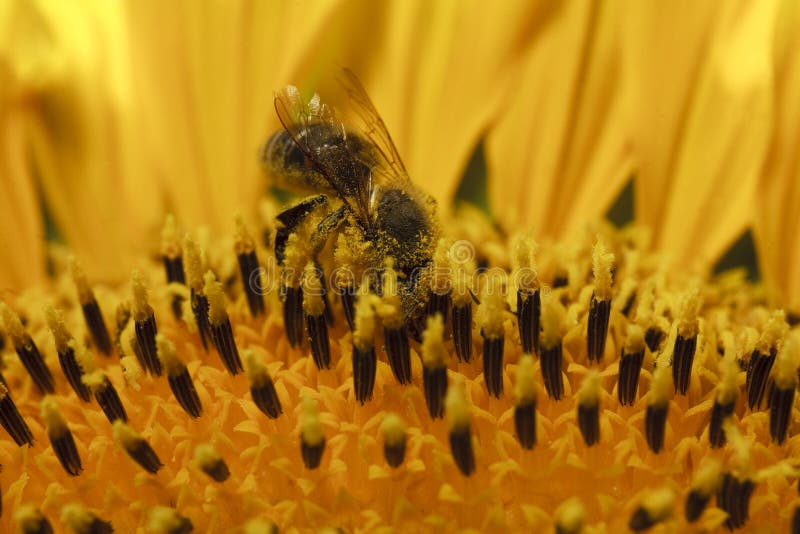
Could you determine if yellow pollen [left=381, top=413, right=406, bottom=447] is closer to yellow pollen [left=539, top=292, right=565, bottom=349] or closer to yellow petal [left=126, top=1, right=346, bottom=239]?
yellow pollen [left=539, top=292, right=565, bottom=349]

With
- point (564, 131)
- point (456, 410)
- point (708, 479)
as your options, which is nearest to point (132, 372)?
point (456, 410)

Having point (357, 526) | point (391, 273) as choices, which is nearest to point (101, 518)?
point (357, 526)

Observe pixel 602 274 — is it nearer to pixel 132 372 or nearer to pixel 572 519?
pixel 572 519

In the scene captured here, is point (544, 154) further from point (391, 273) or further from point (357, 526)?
point (357, 526)

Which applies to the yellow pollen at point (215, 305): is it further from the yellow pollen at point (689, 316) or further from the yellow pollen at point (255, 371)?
the yellow pollen at point (689, 316)

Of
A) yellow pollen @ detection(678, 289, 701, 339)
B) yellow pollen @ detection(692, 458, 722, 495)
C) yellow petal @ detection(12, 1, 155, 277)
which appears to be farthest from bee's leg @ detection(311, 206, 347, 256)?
yellow petal @ detection(12, 1, 155, 277)

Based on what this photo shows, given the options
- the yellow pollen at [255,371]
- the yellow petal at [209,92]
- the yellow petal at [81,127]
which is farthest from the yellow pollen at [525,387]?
the yellow petal at [81,127]
